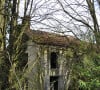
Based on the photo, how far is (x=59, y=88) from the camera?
28.2 metres

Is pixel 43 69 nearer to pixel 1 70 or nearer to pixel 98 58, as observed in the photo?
pixel 1 70

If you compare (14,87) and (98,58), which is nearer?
(98,58)

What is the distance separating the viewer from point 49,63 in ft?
90.1

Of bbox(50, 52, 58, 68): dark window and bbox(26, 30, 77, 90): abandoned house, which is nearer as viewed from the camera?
bbox(26, 30, 77, 90): abandoned house

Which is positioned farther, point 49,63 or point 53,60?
point 53,60

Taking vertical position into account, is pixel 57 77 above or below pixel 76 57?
below

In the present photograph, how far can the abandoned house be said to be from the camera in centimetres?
2455

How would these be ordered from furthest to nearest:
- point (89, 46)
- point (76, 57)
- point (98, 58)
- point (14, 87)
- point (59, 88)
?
point (59, 88)
point (76, 57)
point (89, 46)
point (14, 87)
point (98, 58)

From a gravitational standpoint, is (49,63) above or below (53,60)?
below

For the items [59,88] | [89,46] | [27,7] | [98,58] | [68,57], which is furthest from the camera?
[59,88]

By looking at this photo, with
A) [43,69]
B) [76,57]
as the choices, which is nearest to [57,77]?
[43,69]

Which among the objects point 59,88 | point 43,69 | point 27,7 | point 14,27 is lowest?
point 59,88

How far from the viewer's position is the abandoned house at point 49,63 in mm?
24547

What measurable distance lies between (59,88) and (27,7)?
1451 cm
